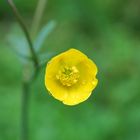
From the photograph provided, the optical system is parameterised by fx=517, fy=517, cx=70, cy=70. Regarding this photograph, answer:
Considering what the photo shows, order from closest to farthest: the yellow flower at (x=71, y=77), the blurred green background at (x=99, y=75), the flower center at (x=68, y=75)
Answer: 1. the yellow flower at (x=71, y=77)
2. the flower center at (x=68, y=75)
3. the blurred green background at (x=99, y=75)

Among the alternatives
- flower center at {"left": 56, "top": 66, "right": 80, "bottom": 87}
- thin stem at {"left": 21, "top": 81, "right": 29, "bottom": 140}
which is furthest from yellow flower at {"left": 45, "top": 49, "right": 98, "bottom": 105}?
thin stem at {"left": 21, "top": 81, "right": 29, "bottom": 140}

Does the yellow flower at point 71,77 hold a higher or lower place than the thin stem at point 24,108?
higher

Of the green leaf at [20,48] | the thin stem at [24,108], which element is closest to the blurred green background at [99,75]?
the green leaf at [20,48]

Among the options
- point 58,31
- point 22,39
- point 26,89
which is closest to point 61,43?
point 58,31

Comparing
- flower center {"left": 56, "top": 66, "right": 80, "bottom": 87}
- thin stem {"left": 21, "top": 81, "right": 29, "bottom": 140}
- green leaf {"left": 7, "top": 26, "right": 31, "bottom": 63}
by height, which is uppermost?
green leaf {"left": 7, "top": 26, "right": 31, "bottom": 63}

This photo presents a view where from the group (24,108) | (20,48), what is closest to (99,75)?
(20,48)

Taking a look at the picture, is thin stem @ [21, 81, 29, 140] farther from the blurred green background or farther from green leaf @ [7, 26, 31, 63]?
the blurred green background

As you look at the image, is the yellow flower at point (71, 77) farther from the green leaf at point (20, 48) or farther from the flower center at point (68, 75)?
the green leaf at point (20, 48)
